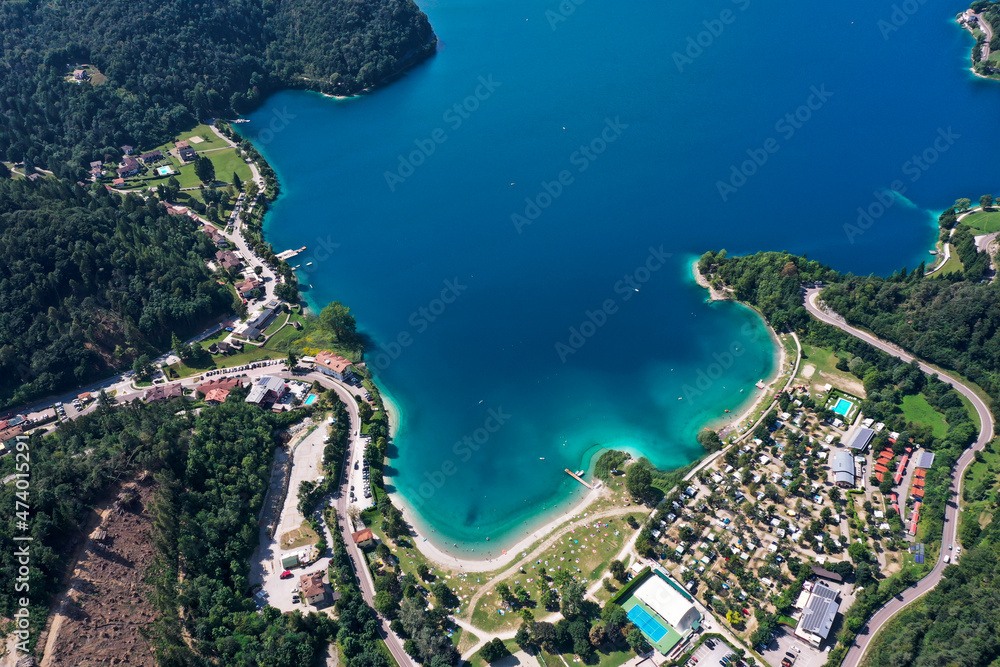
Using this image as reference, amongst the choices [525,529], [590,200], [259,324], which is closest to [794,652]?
[525,529]

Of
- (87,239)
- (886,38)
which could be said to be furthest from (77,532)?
(886,38)

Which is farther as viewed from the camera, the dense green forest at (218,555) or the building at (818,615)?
the building at (818,615)

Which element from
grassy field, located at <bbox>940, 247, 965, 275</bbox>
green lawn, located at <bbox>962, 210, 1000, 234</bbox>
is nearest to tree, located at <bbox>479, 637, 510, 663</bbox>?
grassy field, located at <bbox>940, 247, 965, 275</bbox>

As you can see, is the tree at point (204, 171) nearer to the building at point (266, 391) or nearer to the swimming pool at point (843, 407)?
the building at point (266, 391)

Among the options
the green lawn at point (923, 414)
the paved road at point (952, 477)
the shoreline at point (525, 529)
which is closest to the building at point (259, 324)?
the shoreline at point (525, 529)

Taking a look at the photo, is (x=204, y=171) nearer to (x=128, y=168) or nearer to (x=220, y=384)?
(x=128, y=168)

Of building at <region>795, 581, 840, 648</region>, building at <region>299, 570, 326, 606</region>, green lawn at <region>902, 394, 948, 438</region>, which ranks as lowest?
Result: building at <region>299, 570, 326, 606</region>

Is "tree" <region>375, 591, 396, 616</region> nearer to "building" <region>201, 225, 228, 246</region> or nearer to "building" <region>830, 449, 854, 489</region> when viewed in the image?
"building" <region>830, 449, 854, 489</region>
